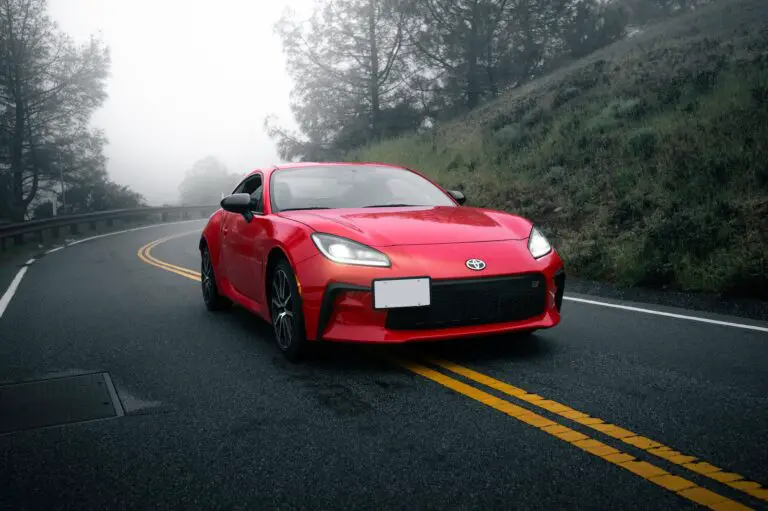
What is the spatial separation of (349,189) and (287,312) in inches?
58.1

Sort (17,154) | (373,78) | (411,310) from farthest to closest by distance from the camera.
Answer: (17,154) < (373,78) < (411,310)

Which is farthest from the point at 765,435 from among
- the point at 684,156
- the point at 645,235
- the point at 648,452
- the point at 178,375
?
the point at 684,156

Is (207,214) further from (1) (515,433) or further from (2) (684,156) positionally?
(1) (515,433)

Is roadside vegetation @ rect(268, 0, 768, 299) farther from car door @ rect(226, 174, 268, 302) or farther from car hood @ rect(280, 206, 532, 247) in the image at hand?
car door @ rect(226, 174, 268, 302)

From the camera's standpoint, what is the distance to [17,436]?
355cm

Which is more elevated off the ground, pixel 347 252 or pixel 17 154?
pixel 17 154

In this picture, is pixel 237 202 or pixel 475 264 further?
pixel 237 202

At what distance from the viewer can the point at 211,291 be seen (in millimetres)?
7234

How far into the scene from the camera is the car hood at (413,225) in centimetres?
475

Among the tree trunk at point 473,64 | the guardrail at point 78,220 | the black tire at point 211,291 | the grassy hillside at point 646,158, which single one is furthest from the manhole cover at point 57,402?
the tree trunk at point 473,64

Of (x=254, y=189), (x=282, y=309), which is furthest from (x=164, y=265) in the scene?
(x=282, y=309)

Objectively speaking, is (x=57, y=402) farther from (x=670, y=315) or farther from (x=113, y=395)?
(x=670, y=315)

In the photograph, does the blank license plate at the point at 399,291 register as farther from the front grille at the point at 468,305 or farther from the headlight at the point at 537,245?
the headlight at the point at 537,245

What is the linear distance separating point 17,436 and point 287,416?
4.39 ft
